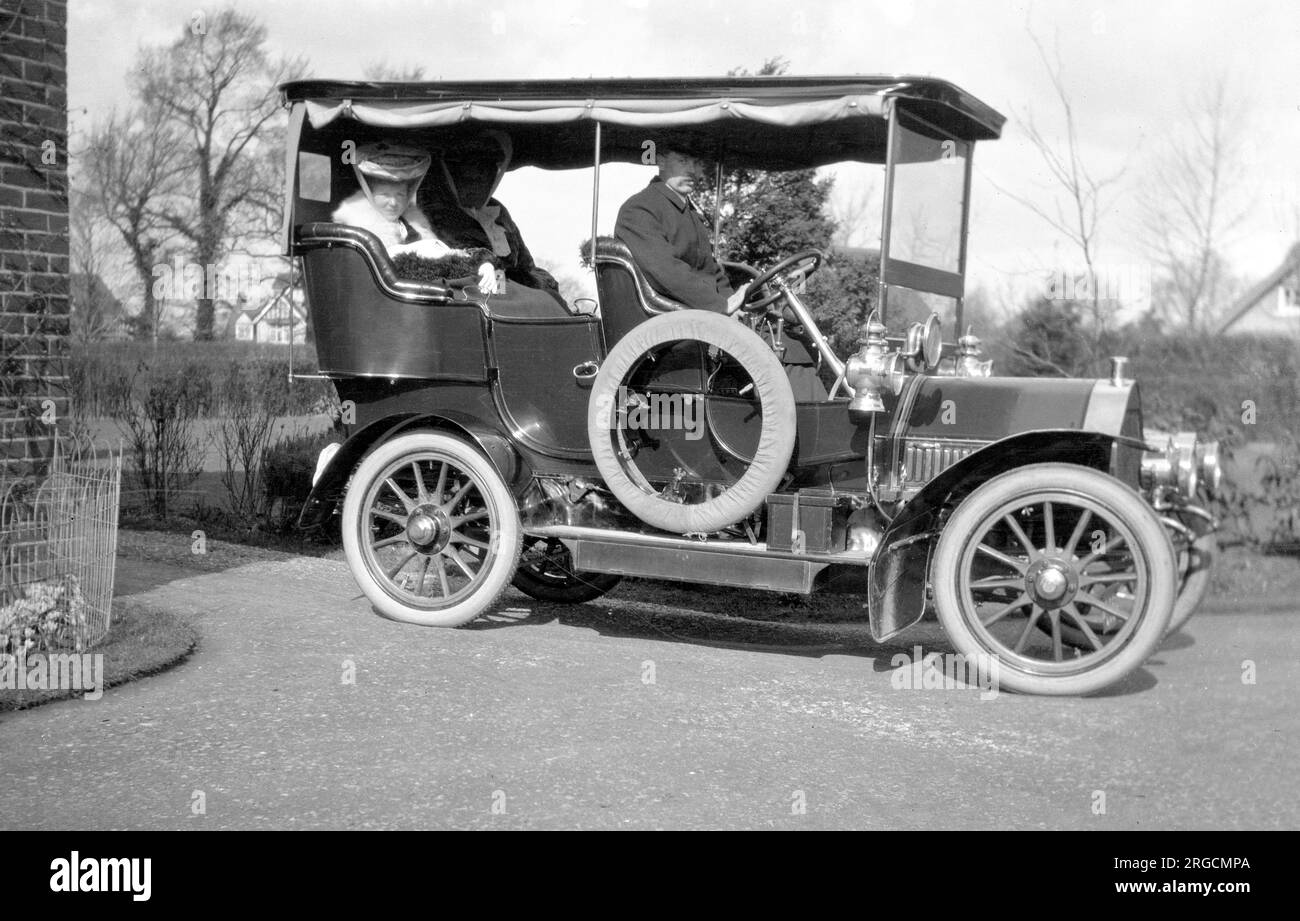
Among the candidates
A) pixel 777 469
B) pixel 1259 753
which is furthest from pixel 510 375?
pixel 1259 753

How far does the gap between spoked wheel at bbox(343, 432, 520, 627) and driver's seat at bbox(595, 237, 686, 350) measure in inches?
38.7

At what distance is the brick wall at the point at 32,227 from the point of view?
20.4ft

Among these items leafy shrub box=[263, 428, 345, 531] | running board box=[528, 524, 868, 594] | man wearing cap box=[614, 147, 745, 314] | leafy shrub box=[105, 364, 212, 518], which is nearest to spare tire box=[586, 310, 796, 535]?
Answer: running board box=[528, 524, 868, 594]

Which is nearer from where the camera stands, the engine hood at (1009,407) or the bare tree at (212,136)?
the engine hood at (1009,407)

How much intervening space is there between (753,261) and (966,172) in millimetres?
3180

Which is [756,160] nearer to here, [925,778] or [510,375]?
[510,375]

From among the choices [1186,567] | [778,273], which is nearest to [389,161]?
[778,273]

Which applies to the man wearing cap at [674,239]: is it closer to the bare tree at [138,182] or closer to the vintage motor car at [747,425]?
the vintage motor car at [747,425]

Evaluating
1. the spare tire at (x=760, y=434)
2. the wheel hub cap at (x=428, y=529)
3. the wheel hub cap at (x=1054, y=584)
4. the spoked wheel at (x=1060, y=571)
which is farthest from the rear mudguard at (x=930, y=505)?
the wheel hub cap at (x=428, y=529)

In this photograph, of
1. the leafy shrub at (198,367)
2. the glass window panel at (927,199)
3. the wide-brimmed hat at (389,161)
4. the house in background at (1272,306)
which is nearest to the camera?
the glass window panel at (927,199)

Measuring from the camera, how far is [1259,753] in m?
4.61

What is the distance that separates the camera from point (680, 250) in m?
6.54

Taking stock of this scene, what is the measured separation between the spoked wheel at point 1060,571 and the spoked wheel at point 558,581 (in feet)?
9.07

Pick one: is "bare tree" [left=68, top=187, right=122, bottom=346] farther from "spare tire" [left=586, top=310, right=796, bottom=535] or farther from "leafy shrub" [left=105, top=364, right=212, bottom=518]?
"spare tire" [left=586, top=310, right=796, bottom=535]
